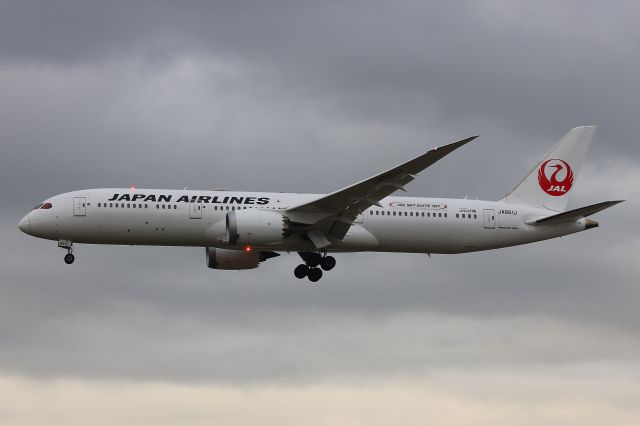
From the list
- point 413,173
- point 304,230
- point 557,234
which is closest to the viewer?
point 413,173

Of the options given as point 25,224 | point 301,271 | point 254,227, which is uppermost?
point 25,224

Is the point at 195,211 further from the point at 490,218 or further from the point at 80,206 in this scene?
the point at 490,218

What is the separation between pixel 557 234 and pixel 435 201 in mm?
6644

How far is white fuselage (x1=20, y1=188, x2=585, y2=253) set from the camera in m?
66.5

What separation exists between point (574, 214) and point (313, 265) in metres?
13.1

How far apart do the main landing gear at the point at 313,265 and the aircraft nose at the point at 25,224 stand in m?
13.2

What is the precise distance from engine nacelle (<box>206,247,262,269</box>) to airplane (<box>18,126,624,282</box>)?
1906 millimetres

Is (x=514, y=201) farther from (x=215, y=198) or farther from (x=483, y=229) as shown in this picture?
(x=215, y=198)

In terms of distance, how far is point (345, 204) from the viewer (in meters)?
66.3

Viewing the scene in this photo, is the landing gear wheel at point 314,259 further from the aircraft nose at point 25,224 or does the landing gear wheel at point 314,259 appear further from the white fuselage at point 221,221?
the aircraft nose at point 25,224

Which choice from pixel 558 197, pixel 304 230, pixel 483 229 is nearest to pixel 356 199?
pixel 304 230

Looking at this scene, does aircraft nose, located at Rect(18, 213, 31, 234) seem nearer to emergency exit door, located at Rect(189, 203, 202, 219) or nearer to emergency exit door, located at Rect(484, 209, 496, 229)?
emergency exit door, located at Rect(189, 203, 202, 219)

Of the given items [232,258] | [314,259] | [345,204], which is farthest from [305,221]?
[232,258]

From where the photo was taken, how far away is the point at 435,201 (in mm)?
70812
